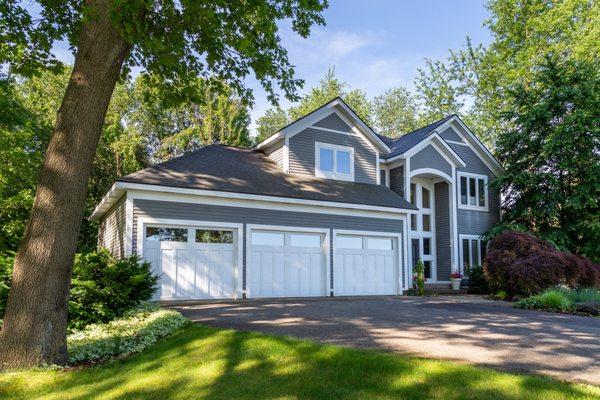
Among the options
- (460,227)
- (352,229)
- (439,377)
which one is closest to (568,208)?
(460,227)

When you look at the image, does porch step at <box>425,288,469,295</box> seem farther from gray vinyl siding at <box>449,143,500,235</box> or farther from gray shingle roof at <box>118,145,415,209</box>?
gray shingle roof at <box>118,145,415,209</box>

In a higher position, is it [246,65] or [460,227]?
Answer: [246,65]

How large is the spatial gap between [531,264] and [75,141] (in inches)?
562

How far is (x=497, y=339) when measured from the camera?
23.7 ft

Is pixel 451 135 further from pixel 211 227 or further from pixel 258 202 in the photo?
pixel 211 227

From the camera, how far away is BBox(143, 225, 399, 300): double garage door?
13.4 meters

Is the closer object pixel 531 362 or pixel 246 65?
pixel 531 362

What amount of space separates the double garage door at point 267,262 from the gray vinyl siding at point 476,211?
6228 mm

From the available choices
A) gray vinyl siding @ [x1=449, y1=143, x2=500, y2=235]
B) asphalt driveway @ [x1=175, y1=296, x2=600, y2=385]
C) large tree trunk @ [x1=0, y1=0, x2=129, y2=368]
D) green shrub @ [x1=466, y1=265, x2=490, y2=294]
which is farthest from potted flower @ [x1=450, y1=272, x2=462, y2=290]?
large tree trunk @ [x1=0, y1=0, x2=129, y2=368]

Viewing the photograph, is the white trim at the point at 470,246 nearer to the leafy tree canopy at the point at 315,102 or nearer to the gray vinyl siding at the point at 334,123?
the gray vinyl siding at the point at 334,123

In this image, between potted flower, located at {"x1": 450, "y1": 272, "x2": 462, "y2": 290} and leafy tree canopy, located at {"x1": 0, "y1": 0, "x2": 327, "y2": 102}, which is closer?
leafy tree canopy, located at {"x1": 0, "y1": 0, "x2": 327, "y2": 102}

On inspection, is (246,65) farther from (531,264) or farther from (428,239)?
(428,239)

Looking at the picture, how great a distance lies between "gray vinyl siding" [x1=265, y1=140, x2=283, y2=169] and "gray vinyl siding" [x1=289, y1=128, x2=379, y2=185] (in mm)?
521

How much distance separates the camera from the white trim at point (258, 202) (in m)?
13.1
